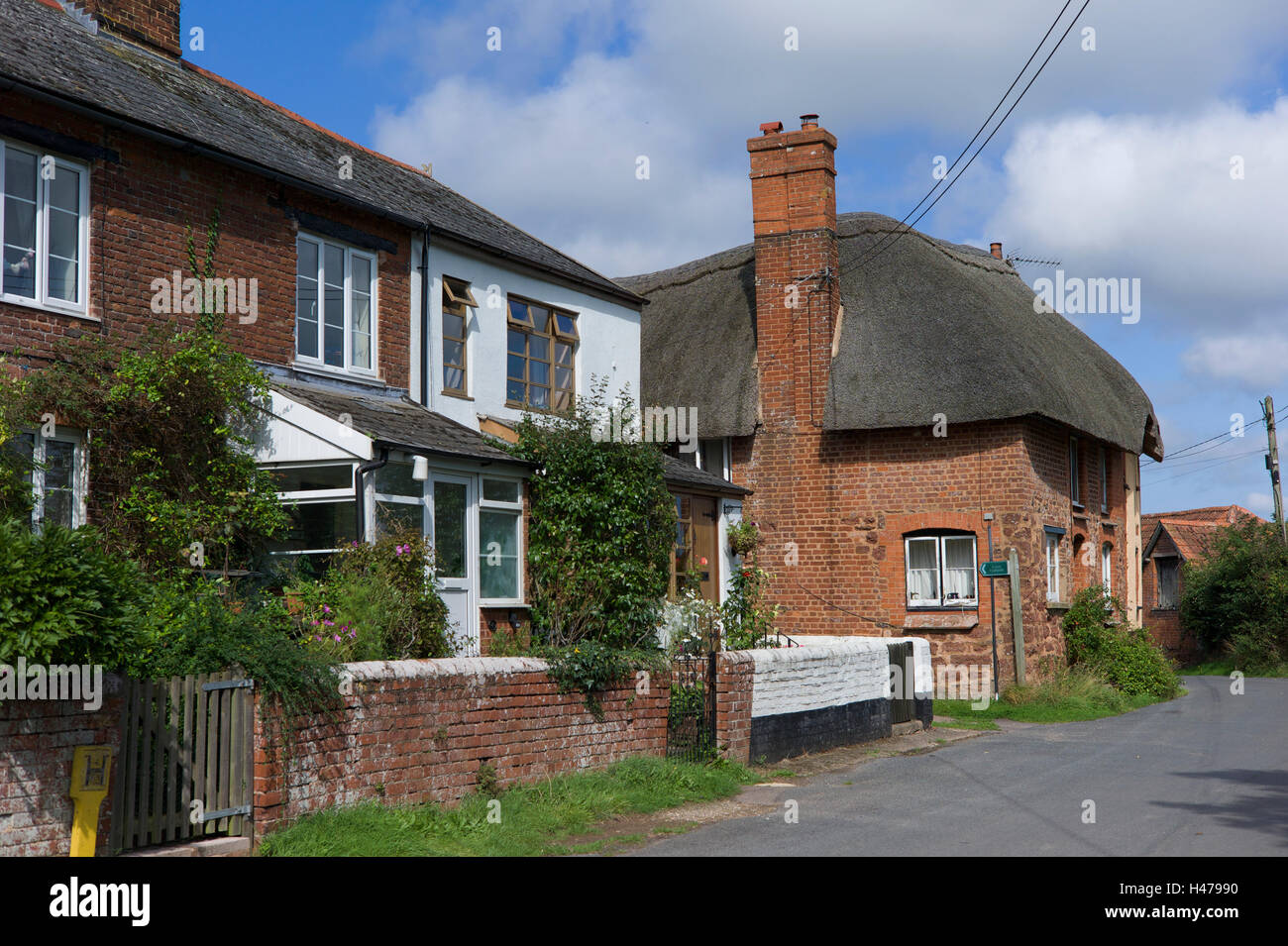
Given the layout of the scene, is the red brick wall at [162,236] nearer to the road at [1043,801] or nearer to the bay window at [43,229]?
the bay window at [43,229]

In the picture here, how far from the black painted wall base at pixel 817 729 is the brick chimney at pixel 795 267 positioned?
26.6 ft

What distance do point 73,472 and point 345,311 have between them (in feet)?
14.4

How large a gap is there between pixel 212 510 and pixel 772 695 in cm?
630

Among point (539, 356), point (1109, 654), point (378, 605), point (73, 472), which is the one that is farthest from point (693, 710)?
point (1109, 654)

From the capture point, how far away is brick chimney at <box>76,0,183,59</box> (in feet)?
48.3

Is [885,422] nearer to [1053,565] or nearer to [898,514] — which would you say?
[898,514]

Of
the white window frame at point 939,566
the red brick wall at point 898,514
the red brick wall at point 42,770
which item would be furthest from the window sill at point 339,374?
the white window frame at point 939,566

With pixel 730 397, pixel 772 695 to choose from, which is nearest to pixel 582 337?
pixel 730 397

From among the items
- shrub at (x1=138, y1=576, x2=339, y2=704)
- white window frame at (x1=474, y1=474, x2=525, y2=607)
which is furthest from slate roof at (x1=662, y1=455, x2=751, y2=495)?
shrub at (x1=138, y1=576, x2=339, y2=704)

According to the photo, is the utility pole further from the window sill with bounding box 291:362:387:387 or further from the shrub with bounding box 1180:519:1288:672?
the window sill with bounding box 291:362:387:387

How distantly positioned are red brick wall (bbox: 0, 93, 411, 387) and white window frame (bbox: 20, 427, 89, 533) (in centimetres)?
76

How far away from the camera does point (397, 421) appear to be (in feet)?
46.4
